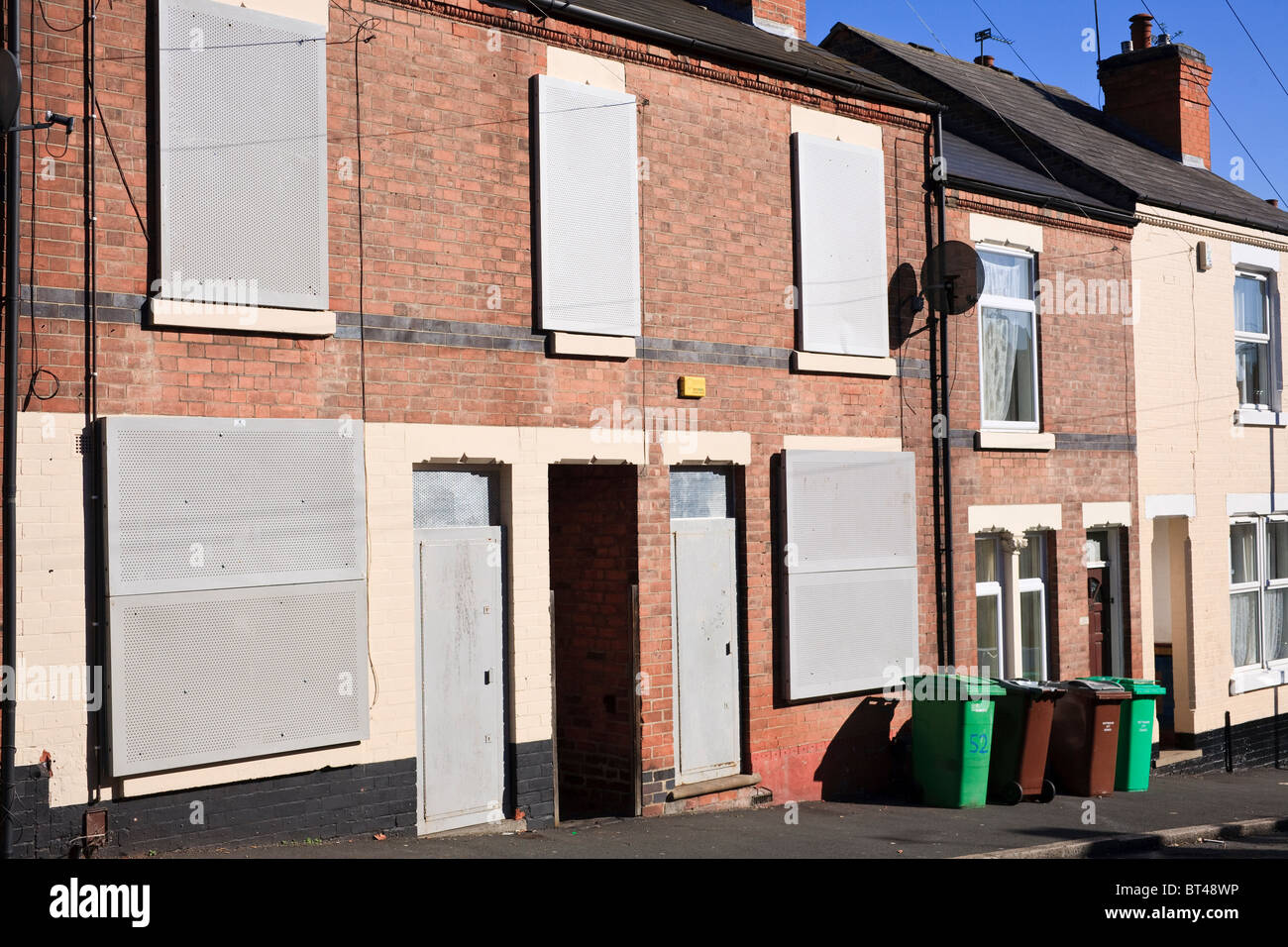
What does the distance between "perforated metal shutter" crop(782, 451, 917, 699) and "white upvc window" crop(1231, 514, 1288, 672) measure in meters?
6.71

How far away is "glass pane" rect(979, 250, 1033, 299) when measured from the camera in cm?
1323

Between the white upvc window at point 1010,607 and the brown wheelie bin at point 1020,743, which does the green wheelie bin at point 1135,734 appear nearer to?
the brown wheelie bin at point 1020,743

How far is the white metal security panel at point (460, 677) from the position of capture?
8602 mm

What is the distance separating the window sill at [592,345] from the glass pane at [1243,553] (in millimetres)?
10234

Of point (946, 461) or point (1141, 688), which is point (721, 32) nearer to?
point (946, 461)

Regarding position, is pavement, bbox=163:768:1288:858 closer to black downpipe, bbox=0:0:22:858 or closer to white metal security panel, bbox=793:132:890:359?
black downpipe, bbox=0:0:22:858

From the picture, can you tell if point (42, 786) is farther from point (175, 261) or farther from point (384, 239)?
point (384, 239)

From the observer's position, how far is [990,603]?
13125 millimetres

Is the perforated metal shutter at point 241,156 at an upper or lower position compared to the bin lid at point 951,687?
upper

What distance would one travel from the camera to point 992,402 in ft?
43.3

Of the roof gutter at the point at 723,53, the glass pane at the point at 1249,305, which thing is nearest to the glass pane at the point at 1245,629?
the glass pane at the point at 1249,305

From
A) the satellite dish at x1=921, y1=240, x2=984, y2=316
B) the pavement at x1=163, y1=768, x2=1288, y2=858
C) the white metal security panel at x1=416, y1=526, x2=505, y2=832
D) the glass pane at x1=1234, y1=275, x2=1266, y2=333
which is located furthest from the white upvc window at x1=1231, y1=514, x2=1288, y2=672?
the white metal security panel at x1=416, y1=526, x2=505, y2=832
